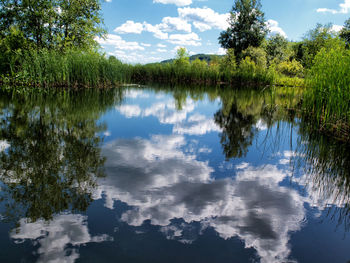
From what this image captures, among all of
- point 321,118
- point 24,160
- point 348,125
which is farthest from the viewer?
point 321,118

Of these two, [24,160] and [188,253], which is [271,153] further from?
[24,160]

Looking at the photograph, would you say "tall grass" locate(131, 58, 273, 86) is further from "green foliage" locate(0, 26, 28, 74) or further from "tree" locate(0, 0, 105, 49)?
"green foliage" locate(0, 26, 28, 74)

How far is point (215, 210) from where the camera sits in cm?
271

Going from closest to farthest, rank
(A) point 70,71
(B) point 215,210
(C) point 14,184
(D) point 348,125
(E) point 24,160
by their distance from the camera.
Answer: (B) point 215,210, (C) point 14,184, (E) point 24,160, (D) point 348,125, (A) point 70,71

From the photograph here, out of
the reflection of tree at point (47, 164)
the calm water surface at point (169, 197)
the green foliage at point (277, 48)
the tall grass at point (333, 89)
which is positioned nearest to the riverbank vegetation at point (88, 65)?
the tall grass at point (333, 89)

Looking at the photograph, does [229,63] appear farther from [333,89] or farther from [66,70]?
[333,89]

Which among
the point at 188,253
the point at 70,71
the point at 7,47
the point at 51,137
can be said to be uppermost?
the point at 7,47

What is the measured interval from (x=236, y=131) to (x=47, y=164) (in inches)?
178

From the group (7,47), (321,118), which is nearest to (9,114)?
(321,118)

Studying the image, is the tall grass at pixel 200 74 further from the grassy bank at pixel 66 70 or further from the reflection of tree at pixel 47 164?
the reflection of tree at pixel 47 164

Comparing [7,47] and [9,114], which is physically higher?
[7,47]

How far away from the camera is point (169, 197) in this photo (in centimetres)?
295

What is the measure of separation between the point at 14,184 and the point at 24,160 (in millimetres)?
899

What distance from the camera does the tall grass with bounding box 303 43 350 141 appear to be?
5.37m
